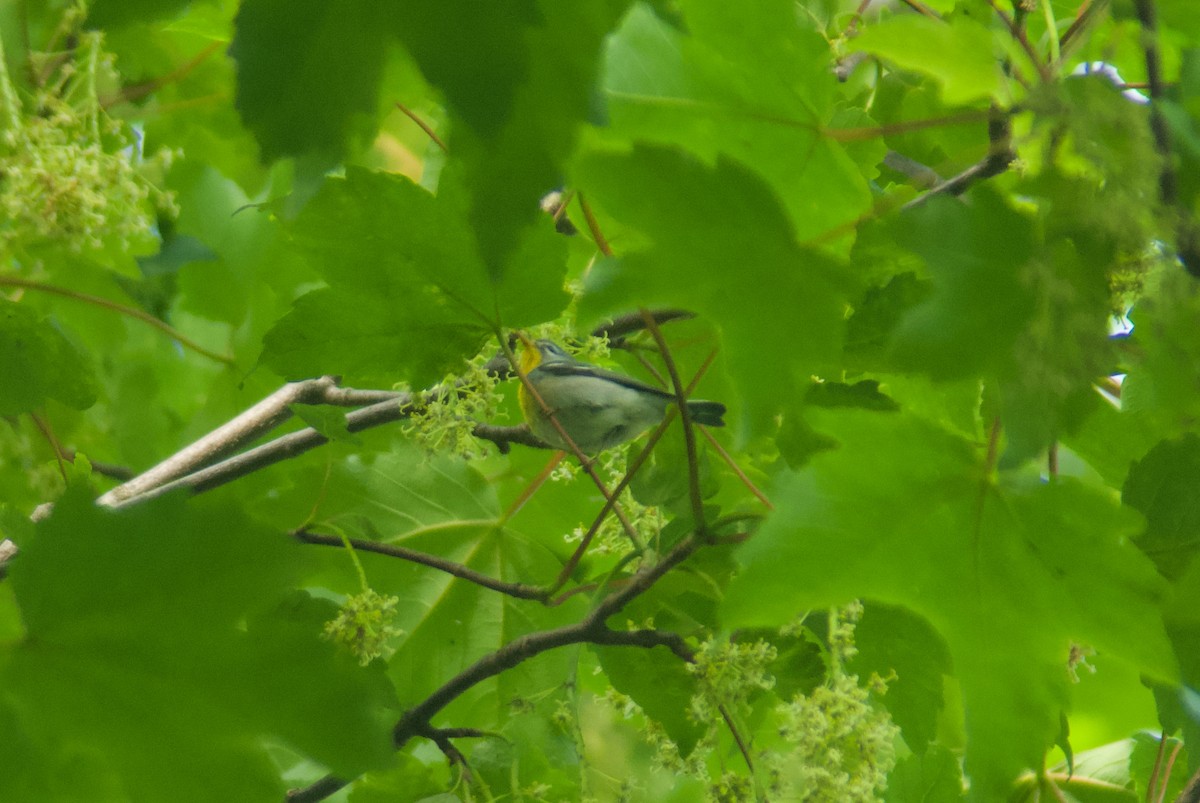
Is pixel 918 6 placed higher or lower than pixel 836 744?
higher

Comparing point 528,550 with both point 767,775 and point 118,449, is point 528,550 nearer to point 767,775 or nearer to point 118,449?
point 767,775

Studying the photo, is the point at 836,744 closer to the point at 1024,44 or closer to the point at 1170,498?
the point at 1170,498

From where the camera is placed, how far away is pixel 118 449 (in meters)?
2.07

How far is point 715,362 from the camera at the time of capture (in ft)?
4.43

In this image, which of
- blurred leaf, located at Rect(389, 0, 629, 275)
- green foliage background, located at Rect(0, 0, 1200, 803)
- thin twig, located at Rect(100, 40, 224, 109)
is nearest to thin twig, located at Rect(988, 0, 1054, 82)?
green foliage background, located at Rect(0, 0, 1200, 803)

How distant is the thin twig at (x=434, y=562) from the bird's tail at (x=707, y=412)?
1.12 feet

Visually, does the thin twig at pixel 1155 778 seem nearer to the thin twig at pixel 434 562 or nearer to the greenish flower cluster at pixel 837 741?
the greenish flower cluster at pixel 837 741

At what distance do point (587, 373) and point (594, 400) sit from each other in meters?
0.14

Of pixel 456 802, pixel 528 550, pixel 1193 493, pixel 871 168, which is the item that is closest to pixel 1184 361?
pixel 1193 493

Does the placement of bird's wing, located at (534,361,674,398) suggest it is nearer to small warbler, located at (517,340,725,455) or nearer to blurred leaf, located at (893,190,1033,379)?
small warbler, located at (517,340,725,455)

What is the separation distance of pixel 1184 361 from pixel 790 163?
36 cm

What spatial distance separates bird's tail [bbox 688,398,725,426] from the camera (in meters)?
1.49

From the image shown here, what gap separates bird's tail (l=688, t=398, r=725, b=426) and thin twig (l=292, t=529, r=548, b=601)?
1.12ft

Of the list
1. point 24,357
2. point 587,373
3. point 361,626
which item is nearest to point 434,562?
point 361,626
